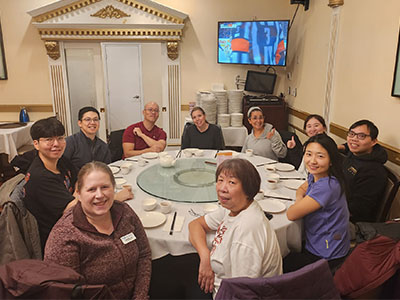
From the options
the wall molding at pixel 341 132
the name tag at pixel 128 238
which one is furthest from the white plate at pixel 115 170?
the wall molding at pixel 341 132

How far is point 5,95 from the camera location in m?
5.00

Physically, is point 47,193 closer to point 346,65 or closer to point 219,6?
point 346,65

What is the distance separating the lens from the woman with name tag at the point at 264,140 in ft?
9.90

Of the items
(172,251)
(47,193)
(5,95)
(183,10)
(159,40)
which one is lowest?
(172,251)

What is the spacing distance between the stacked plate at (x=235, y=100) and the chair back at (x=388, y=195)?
277 cm

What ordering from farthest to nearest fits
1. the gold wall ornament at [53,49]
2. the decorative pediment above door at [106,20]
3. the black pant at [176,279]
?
1. the gold wall ornament at [53,49]
2. the decorative pediment above door at [106,20]
3. the black pant at [176,279]

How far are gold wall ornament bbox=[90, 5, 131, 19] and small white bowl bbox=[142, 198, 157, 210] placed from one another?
145 inches

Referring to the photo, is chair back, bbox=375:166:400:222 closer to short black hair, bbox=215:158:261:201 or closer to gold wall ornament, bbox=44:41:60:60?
short black hair, bbox=215:158:261:201

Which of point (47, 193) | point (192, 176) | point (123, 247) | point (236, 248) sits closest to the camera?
point (236, 248)

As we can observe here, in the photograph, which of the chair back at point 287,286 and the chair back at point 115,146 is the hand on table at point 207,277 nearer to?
the chair back at point 287,286

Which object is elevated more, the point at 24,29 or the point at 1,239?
the point at 24,29

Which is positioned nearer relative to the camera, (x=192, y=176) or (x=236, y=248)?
(x=236, y=248)

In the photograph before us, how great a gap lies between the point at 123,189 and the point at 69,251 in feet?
2.41

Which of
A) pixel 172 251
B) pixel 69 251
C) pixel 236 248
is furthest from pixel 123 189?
pixel 236 248
